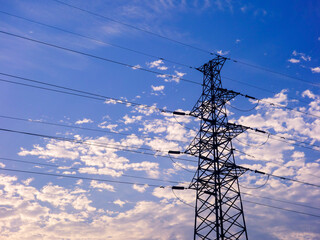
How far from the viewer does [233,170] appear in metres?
19.2

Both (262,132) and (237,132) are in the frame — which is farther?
(262,132)

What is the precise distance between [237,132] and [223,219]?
23.1 ft

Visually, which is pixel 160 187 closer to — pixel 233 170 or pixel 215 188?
pixel 215 188

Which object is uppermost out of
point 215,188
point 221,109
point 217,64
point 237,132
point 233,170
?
point 217,64

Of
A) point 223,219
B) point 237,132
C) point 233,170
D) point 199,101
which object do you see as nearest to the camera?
point 223,219

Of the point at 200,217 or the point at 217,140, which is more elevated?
the point at 217,140

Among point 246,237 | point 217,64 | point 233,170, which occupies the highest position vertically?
point 217,64

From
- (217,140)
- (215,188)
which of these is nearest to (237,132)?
(217,140)

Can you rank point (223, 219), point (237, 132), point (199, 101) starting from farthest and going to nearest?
point (199, 101) < point (237, 132) < point (223, 219)

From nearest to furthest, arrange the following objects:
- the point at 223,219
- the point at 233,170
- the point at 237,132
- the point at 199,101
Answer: the point at 223,219 → the point at 233,170 → the point at 237,132 → the point at 199,101

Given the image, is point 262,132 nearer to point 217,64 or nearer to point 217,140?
point 217,140

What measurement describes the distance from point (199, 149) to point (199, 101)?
4623 mm

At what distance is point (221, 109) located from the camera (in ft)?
71.1

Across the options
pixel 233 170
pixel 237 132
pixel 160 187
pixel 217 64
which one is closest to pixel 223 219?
pixel 233 170
